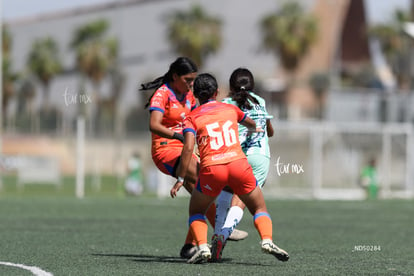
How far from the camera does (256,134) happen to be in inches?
415

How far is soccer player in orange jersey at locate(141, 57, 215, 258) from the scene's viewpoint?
1046 cm

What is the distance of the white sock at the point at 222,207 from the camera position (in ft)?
33.5

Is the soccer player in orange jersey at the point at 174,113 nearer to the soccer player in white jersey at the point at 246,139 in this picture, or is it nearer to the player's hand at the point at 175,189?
the soccer player in white jersey at the point at 246,139

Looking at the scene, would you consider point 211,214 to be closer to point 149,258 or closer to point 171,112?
point 149,258

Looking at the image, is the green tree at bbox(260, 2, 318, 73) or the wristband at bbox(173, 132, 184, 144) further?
the green tree at bbox(260, 2, 318, 73)

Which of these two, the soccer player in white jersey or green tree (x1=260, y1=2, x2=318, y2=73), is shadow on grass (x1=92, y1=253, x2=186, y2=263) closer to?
the soccer player in white jersey

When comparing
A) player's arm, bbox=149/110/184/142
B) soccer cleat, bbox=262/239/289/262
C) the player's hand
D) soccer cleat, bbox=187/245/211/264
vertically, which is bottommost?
soccer cleat, bbox=187/245/211/264

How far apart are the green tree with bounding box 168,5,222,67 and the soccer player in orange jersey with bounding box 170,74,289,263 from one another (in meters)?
57.4

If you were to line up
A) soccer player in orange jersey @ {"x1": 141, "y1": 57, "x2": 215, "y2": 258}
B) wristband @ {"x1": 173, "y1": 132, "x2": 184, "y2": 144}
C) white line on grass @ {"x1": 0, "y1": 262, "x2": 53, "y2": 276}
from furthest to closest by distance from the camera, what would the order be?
soccer player in orange jersey @ {"x1": 141, "y1": 57, "x2": 215, "y2": 258}, wristband @ {"x1": 173, "y1": 132, "x2": 184, "y2": 144}, white line on grass @ {"x1": 0, "y1": 262, "x2": 53, "y2": 276}

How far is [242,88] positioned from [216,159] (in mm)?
1057

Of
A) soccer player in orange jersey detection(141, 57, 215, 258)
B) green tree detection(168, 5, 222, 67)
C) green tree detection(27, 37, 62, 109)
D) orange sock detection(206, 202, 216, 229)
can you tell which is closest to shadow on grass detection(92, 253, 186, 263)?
soccer player in orange jersey detection(141, 57, 215, 258)

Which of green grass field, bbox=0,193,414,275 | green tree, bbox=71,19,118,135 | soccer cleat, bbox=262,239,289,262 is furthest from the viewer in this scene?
green tree, bbox=71,19,118,135

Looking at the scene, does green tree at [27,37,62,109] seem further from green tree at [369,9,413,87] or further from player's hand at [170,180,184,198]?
player's hand at [170,180,184,198]

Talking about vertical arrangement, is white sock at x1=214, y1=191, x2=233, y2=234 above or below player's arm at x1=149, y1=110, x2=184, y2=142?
below
